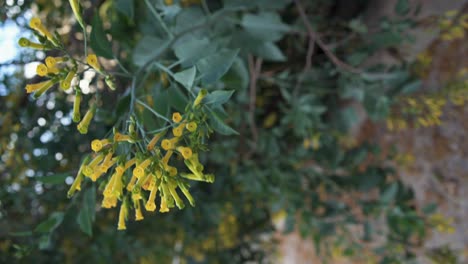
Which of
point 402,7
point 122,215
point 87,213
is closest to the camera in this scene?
point 122,215

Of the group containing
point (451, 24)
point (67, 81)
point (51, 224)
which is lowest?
point (451, 24)

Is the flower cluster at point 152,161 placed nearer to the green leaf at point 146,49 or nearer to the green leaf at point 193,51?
the green leaf at point 193,51

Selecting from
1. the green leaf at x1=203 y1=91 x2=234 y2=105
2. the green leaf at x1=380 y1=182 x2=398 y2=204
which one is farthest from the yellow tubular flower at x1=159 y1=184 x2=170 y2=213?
the green leaf at x1=380 y1=182 x2=398 y2=204

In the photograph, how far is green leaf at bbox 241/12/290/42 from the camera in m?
0.83

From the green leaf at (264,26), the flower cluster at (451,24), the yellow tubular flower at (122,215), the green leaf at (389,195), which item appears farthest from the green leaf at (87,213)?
the flower cluster at (451,24)

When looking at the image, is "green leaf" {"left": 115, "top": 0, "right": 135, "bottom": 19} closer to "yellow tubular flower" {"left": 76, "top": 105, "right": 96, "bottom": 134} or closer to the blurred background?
the blurred background

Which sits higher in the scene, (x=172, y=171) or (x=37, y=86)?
(x=37, y=86)

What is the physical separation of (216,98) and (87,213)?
1.00 ft

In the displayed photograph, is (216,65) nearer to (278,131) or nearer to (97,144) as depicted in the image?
(97,144)

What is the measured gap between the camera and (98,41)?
0.53 meters

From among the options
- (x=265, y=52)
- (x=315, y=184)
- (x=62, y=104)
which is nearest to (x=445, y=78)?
(x=315, y=184)

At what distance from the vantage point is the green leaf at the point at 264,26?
829 millimetres

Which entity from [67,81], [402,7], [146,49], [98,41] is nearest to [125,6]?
[146,49]

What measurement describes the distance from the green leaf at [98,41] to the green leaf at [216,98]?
0.16 meters
